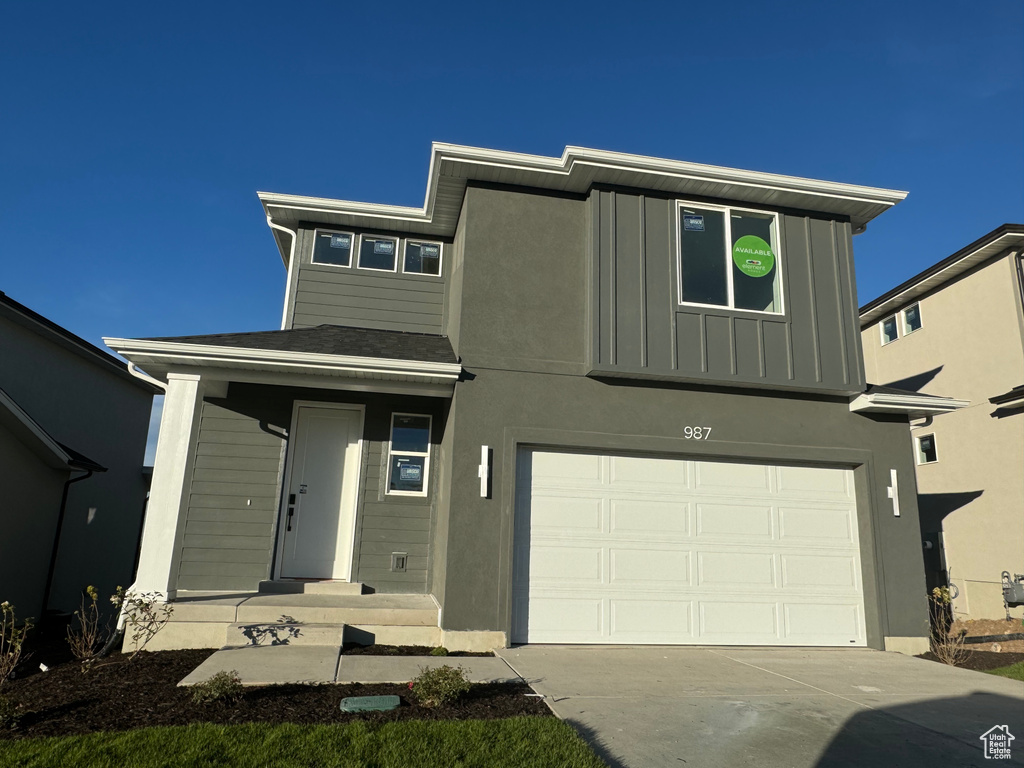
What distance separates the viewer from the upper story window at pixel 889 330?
15.6 metres

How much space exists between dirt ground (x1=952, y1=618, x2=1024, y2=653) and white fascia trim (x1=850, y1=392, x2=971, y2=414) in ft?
10.4

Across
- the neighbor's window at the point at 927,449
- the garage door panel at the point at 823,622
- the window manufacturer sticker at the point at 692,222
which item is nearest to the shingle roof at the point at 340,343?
the window manufacturer sticker at the point at 692,222

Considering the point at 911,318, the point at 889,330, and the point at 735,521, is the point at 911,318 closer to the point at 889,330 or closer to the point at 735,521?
the point at 889,330

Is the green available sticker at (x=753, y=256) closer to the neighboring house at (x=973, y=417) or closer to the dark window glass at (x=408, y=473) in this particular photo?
the neighboring house at (x=973, y=417)

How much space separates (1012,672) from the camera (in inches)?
263

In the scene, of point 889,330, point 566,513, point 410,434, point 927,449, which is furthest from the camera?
point 889,330

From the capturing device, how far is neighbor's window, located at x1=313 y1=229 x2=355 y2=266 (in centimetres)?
988

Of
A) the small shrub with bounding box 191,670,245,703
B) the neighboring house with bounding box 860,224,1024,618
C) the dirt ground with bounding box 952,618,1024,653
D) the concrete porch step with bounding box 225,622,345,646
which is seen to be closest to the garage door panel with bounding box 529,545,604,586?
the concrete porch step with bounding box 225,622,345,646

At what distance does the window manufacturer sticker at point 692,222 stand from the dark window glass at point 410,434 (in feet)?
13.7

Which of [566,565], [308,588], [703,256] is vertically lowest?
[308,588]

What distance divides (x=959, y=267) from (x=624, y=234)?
29.4ft

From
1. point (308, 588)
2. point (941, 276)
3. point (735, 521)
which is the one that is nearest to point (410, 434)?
point (308, 588)

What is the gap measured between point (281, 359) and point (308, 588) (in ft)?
9.24

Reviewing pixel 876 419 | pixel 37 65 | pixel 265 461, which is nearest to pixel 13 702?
pixel 265 461
